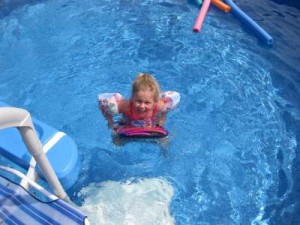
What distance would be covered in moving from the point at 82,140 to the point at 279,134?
8.06 feet

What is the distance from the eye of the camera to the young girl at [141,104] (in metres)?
3.63

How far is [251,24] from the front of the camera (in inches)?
244

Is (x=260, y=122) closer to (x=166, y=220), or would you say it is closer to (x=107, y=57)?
(x=166, y=220)

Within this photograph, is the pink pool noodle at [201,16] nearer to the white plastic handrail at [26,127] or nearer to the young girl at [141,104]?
the young girl at [141,104]

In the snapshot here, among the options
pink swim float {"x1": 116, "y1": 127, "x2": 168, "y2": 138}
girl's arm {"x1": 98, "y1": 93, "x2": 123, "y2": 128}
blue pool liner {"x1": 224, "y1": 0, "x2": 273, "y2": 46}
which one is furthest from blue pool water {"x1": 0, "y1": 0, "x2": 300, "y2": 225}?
girl's arm {"x1": 98, "y1": 93, "x2": 123, "y2": 128}

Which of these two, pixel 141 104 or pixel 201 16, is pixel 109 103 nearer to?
pixel 141 104

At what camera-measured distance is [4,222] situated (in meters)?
2.57

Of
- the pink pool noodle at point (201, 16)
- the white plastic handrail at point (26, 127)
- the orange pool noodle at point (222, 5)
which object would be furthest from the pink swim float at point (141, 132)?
the orange pool noodle at point (222, 5)

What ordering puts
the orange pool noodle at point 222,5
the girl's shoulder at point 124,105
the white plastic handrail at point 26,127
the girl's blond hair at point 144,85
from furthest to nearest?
the orange pool noodle at point 222,5 < the girl's shoulder at point 124,105 < the girl's blond hair at point 144,85 < the white plastic handrail at point 26,127

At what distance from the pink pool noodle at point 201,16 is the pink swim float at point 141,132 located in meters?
2.61

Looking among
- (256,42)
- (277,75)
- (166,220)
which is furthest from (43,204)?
(256,42)

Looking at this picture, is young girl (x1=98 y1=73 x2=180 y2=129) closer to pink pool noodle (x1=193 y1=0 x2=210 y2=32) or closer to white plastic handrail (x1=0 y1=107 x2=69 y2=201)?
white plastic handrail (x1=0 y1=107 x2=69 y2=201)

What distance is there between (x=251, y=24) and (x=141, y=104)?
337 cm

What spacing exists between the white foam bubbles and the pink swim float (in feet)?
1.93
